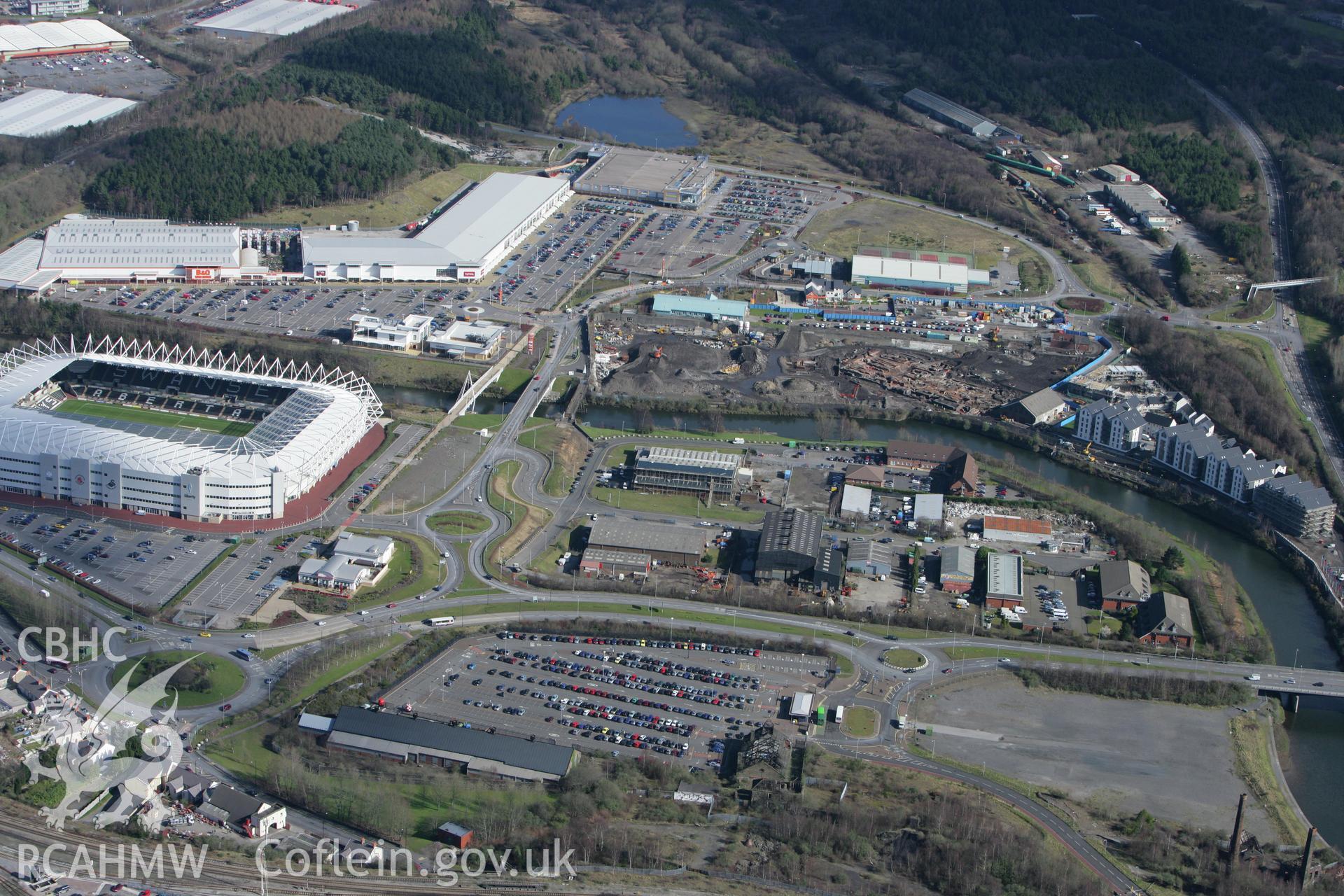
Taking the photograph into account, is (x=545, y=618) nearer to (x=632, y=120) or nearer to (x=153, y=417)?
(x=153, y=417)

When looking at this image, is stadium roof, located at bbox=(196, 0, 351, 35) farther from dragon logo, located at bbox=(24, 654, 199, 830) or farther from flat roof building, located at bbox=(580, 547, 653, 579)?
dragon logo, located at bbox=(24, 654, 199, 830)

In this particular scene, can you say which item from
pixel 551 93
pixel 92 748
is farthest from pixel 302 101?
pixel 92 748

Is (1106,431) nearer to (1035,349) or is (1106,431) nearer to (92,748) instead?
(1035,349)

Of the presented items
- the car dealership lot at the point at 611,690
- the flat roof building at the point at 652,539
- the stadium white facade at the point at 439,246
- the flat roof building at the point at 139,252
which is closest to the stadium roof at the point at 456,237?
the stadium white facade at the point at 439,246

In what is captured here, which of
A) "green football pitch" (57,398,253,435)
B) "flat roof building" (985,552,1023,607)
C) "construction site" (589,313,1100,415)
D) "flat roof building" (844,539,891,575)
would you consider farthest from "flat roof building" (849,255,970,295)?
"green football pitch" (57,398,253,435)

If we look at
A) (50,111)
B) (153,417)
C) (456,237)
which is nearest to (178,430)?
(153,417)
